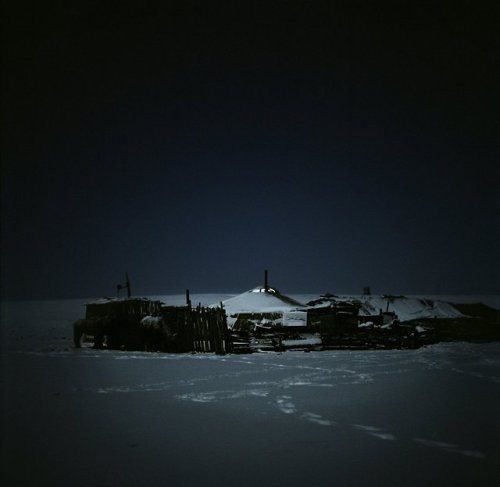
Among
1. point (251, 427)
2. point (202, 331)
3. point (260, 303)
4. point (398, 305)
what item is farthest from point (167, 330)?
point (398, 305)

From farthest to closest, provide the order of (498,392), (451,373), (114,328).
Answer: (114,328) → (451,373) → (498,392)

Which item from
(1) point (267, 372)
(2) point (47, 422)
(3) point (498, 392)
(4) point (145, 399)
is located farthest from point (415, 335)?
(2) point (47, 422)

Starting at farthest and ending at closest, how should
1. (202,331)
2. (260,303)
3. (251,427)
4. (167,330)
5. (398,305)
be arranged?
(398,305) < (260,303) < (167,330) < (202,331) < (251,427)

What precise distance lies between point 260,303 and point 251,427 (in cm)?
3113

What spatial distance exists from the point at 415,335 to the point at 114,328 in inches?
495

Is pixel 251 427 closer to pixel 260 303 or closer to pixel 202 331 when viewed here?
pixel 202 331

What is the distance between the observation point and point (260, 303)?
37.9m

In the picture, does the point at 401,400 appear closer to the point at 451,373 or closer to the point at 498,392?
the point at 498,392

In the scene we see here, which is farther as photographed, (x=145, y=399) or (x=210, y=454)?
(x=145, y=399)

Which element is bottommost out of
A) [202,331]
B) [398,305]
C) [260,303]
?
[202,331]

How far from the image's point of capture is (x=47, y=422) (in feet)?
23.9

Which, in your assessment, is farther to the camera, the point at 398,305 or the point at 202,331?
the point at 398,305

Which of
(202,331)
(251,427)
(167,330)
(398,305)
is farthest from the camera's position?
(398,305)

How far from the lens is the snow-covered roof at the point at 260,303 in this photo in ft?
120
